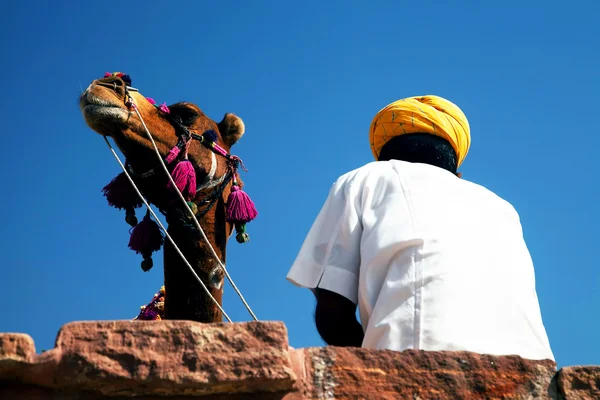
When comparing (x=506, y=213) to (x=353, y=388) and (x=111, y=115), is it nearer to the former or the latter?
(x=353, y=388)

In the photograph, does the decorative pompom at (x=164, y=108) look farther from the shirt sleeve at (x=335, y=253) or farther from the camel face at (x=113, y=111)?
the shirt sleeve at (x=335, y=253)

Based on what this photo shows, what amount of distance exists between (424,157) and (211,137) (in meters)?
3.37

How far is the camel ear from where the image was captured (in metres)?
7.63

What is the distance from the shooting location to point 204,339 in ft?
9.09

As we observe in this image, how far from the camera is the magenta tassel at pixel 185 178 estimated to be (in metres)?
6.81

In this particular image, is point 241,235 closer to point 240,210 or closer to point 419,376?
point 240,210

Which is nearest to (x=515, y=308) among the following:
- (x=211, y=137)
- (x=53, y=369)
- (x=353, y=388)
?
(x=353, y=388)

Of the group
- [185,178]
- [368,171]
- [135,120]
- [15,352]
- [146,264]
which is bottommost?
[15,352]

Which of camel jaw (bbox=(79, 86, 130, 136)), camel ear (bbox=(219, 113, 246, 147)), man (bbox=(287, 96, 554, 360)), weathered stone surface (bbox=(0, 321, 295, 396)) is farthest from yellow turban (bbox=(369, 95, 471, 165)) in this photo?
camel ear (bbox=(219, 113, 246, 147))

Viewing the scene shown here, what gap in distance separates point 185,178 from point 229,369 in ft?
13.6

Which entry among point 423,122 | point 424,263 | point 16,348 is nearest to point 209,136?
point 423,122

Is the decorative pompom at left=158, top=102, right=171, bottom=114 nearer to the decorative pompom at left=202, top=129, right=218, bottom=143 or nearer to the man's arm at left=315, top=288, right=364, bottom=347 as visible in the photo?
the decorative pompom at left=202, top=129, right=218, bottom=143

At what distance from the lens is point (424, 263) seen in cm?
345

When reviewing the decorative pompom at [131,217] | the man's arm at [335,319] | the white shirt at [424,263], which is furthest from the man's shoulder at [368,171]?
the decorative pompom at [131,217]
